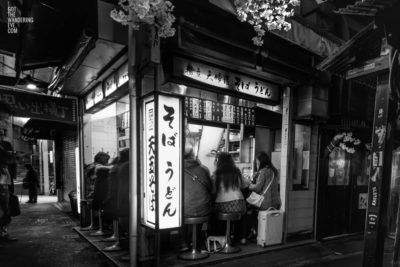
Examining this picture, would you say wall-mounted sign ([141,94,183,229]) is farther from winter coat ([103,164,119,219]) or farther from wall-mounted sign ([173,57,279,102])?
winter coat ([103,164,119,219])

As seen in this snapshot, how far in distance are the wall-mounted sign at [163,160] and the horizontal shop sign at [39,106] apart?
496cm

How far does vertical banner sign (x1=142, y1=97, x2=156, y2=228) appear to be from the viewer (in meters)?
5.35

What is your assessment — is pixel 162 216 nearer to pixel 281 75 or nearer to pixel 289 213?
pixel 289 213

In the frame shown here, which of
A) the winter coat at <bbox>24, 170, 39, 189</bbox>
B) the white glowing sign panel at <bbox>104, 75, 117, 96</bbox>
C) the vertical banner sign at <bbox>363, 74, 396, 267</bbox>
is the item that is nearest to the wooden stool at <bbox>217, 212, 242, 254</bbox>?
the vertical banner sign at <bbox>363, 74, 396, 267</bbox>

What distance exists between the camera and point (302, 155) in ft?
29.5

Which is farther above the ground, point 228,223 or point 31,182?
point 228,223

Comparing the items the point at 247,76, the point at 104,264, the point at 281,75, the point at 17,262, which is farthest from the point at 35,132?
the point at 281,75

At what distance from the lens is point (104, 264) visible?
6.39 m

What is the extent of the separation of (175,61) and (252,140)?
5.56 metres

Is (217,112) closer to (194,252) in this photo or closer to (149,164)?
(149,164)

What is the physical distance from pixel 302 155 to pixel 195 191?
4.53 meters

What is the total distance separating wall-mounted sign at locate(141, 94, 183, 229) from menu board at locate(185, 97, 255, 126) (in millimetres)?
2580

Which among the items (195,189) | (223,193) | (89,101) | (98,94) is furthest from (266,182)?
(89,101)

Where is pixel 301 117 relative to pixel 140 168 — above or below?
above
